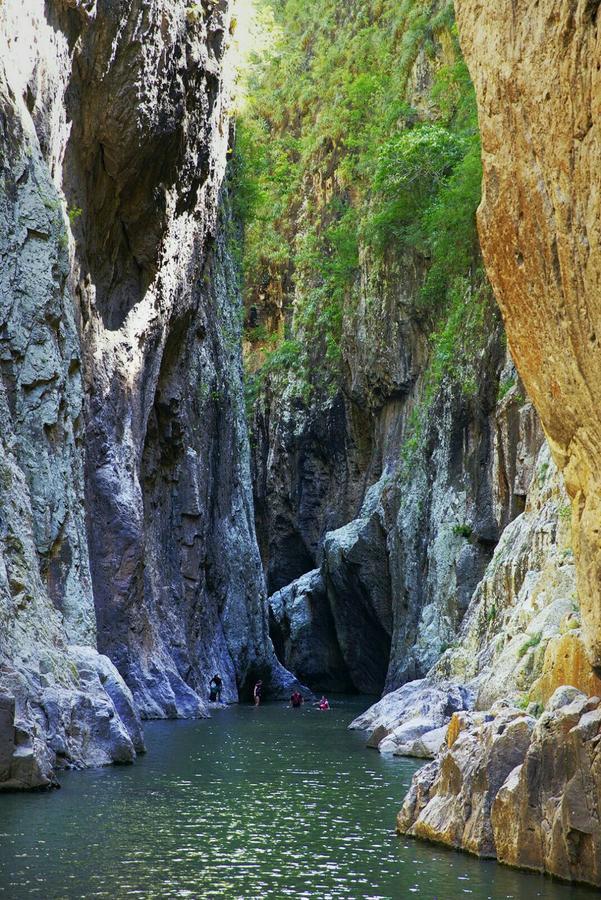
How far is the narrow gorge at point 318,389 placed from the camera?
1276cm

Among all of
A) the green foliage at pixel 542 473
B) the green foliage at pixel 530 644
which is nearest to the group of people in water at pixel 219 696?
the green foliage at pixel 542 473

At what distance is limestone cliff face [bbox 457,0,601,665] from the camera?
11594mm

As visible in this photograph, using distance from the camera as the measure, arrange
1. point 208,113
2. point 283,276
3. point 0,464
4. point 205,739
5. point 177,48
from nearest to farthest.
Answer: point 0,464
point 205,739
point 177,48
point 208,113
point 283,276

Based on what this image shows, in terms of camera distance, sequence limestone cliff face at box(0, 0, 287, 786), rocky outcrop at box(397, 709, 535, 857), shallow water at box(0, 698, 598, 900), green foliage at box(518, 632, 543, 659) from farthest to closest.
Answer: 1. green foliage at box(518, 632, 543, 659)
2. limestone cliff face at box(0, 0, 287, 786)
3. rocky outcrop at box(397, 709, 535, 857)
4. shallow water at box(0, 698, 598, 900)

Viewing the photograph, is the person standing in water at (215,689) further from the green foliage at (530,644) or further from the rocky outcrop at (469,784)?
the rocky outcrop at (469,784)

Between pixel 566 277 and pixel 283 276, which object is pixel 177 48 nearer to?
pixel 566 277

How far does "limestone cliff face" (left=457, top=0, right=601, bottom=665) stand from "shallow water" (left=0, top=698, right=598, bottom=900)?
3.25 m

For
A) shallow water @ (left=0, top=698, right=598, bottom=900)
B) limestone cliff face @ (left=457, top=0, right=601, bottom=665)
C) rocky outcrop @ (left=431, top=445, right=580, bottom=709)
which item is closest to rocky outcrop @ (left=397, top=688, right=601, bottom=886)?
shallow water @ (left=0, top=698, right=598, bottom=900)

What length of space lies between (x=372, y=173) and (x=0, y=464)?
36.9 m

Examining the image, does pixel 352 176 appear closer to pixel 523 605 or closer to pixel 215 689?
pixel 215 689

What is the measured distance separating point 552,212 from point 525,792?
6457mm

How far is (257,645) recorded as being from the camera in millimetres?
46656

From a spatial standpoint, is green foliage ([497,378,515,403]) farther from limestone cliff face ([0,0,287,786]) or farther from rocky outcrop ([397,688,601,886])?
rocky outcrop ([397,688,601,886])

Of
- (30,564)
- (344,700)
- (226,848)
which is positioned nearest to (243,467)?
(344,700)
